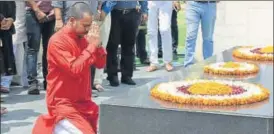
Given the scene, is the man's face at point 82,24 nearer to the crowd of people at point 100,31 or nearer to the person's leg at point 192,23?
the crowd of people at point 100,31

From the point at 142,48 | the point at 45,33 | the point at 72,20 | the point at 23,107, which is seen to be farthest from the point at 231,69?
the point at 142,48

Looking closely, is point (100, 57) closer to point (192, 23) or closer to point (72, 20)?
point (72, 20)

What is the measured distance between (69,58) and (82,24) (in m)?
0.27

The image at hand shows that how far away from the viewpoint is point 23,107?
684 centimetres

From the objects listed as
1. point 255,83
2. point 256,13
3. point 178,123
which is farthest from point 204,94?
point 256,13

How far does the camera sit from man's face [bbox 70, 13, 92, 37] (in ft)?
14.2

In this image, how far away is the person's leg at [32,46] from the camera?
24.6ft

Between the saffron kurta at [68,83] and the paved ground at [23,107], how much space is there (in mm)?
1422

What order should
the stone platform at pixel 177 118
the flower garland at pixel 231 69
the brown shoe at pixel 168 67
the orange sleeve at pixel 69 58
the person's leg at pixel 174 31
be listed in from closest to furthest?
the stone platform at pixel 177 118 → the orange sleeve at pixel 69 58 → the flower garland at pixel 231 69 → the brown shoe at pixel 168 67 → the person's leg at pixel 174 31

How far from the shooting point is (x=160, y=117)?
419 cm

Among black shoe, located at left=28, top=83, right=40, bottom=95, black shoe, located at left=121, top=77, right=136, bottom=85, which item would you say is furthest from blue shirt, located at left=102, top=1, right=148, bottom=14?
black shoe, located at left=28, top=83, right=40, bottom=95

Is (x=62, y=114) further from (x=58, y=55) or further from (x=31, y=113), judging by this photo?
(x=31, y=113)

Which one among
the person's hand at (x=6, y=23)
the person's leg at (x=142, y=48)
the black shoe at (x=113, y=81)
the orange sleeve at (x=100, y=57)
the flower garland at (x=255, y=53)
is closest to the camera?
the orange sleeve at (x=100, y=57)

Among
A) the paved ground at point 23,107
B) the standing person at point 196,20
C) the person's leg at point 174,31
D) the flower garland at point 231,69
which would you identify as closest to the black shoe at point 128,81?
the paved ground at point 23,107
